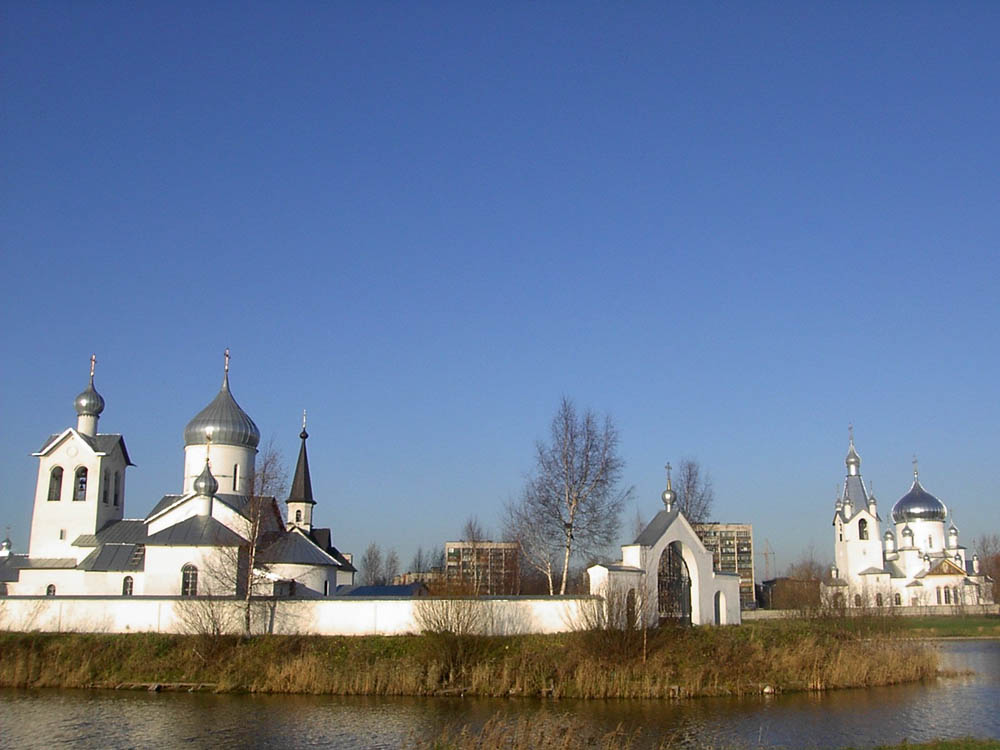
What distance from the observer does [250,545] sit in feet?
120

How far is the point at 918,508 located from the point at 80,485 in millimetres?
75725

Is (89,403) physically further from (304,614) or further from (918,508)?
(918,508)

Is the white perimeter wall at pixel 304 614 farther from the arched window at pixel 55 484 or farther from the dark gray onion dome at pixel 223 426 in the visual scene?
the dark gray onion dome at pixel 223 426

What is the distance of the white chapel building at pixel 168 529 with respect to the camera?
38188mm

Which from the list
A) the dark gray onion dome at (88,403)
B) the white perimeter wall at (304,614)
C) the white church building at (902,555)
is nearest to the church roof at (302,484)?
the dark gray onion dome at (88,403)

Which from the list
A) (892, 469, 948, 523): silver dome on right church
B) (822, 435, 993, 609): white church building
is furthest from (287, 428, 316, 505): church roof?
(892, 469, 948, 523): silver dome on right church

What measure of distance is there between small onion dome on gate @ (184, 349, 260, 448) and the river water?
689 inches

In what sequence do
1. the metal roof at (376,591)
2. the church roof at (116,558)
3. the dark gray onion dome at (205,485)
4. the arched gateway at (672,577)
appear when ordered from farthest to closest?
1. the metal roof at (376,591)
2. the dark gray onion dome at (205,485)
3. the church roof at (116,558)
4. the arched gateway at (672,577)

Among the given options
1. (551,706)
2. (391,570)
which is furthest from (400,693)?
(391,570)

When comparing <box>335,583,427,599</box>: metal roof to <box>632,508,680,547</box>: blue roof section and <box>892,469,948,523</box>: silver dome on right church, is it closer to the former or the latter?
<box>632,508,680,547</box>: blue roof section

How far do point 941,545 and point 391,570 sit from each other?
60.9 metres

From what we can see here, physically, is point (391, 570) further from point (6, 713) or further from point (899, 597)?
point (6, 713)

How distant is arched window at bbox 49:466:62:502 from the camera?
45.6 meters

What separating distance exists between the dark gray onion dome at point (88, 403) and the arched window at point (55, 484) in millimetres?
2929
